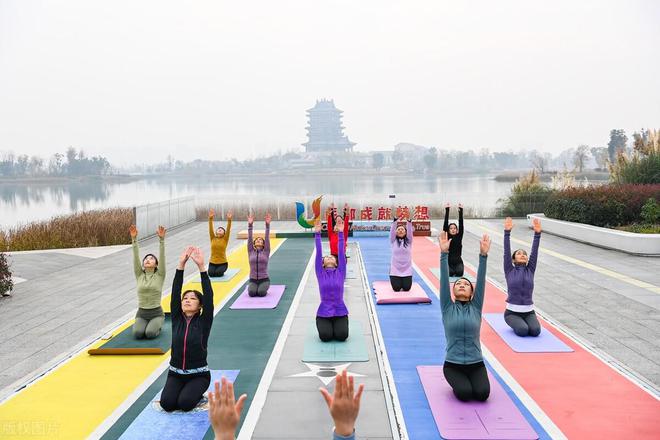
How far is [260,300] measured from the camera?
1145cm

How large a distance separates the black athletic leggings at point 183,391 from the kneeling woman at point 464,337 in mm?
2940

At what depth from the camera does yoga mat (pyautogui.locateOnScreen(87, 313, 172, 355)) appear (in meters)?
8.38

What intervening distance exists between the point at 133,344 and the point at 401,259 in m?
5.59

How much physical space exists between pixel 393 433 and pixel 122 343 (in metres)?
5.08

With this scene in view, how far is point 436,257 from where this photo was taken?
1720 centimetres

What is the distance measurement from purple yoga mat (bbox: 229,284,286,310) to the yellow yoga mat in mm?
2853

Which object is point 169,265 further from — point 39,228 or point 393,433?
point 393,433

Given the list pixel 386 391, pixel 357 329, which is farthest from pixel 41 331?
pixel 386 391

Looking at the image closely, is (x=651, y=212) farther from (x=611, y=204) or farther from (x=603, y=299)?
(x=603, y=299)

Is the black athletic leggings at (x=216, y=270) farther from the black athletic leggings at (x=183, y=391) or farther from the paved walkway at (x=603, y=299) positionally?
the black athletic leggings at (x=183, y=391)

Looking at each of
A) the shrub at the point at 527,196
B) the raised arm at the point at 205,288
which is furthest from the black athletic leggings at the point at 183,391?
the shrub at the point at 527,196

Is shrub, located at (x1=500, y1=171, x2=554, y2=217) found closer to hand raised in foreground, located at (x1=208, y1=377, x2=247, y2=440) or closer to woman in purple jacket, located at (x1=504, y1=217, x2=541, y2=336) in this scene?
woman in purple jacket, located at (x1=504, y1=217, x2=541, y2=336)

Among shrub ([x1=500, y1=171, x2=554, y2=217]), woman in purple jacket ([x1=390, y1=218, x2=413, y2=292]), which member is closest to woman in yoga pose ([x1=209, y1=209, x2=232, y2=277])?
woman in purple jacket ([x1=390, y1=218, x2=413, y2=292])

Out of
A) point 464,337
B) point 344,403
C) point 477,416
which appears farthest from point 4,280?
point 344,403
